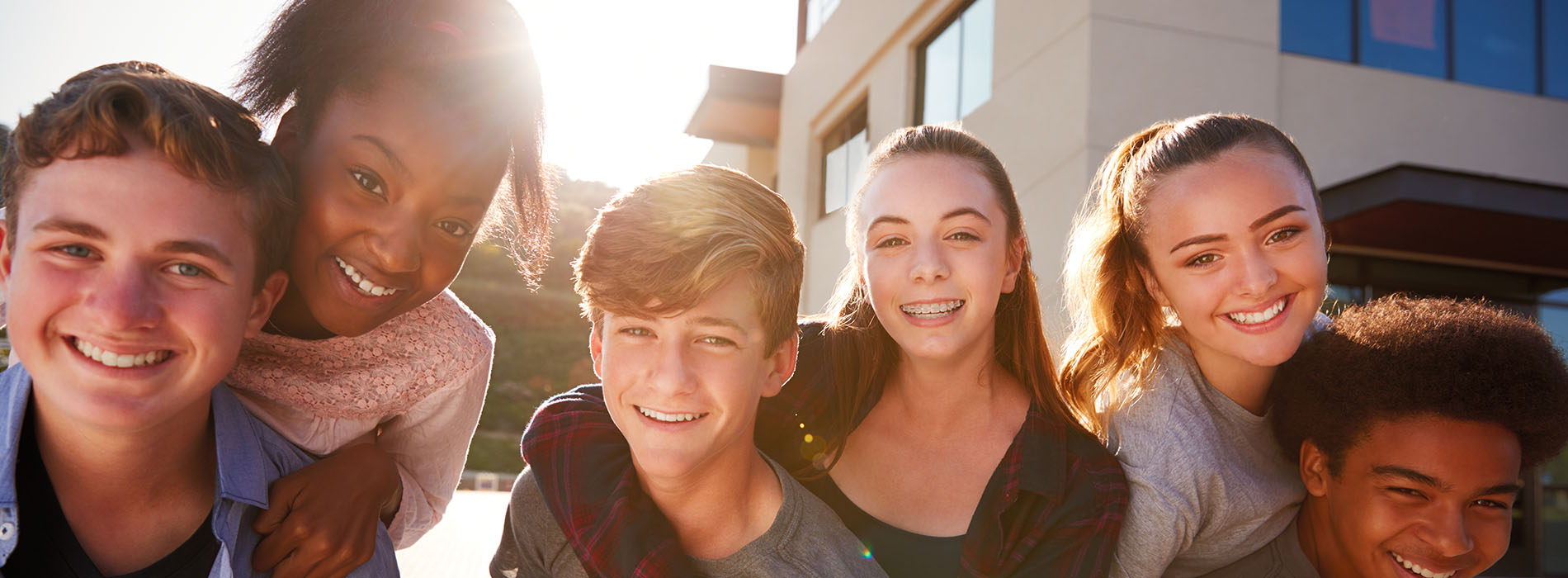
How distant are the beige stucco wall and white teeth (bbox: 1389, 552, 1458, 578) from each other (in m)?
3.44

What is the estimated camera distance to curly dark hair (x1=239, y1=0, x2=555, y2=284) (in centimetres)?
195

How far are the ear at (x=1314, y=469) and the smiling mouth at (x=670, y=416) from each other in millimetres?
1622

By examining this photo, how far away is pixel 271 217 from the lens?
1.77 meters

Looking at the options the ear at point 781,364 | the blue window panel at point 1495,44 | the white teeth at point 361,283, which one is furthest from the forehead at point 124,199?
the blue window panel at point 1495,44

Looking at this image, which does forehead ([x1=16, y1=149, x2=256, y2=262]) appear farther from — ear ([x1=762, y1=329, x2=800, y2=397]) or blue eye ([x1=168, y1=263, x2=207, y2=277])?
ear ([x1=762, y1=329, x2=800, y2=397])

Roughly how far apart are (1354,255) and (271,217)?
9041 millimetres

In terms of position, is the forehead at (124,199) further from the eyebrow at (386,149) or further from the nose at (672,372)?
the nose at (672,372)

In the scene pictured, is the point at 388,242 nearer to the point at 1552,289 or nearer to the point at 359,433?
the point at 359,433

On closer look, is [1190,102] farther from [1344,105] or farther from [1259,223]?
[1259,223]

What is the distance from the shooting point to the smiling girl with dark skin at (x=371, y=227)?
1.89m

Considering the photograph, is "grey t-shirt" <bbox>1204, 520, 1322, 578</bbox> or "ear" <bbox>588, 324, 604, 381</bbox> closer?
"ear" <bbox>588, 324, 604, 381</bbox>

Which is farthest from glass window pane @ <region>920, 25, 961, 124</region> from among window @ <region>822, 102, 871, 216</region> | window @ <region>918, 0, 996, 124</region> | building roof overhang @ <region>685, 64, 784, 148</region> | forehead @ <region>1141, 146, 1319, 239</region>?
forehead @ <region>1141, 146, 1319, 239</region>

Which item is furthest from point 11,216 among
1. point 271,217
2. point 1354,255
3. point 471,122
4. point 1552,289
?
point 1552,289

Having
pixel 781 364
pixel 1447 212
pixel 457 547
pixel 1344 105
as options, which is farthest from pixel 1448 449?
pixel 1344 105
